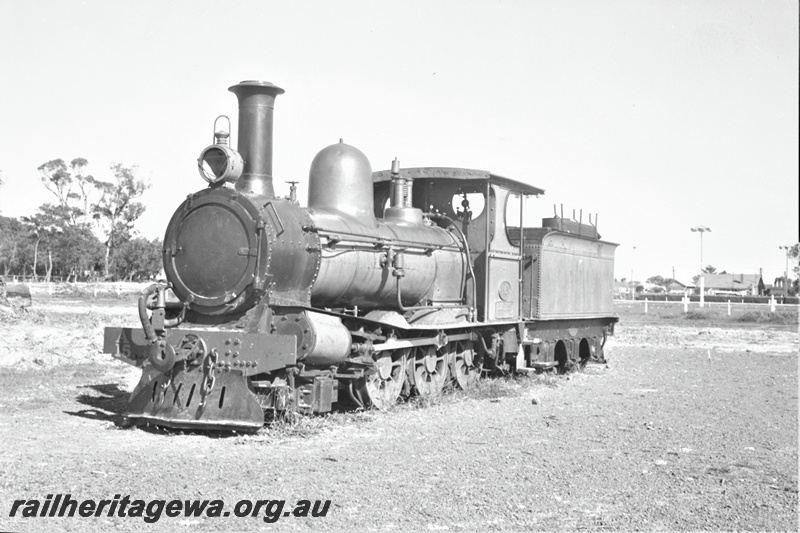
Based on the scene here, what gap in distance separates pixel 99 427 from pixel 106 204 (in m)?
53.0

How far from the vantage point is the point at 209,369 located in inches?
329

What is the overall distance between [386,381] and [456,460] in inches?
128

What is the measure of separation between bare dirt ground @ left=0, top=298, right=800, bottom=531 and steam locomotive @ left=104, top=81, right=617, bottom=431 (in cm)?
42

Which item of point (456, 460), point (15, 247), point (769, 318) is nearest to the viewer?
point (456, 460)

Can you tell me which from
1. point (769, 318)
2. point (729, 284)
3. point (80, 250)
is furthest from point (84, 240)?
point (729, 284)

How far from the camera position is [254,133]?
935 cm

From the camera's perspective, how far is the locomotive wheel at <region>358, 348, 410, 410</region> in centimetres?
987

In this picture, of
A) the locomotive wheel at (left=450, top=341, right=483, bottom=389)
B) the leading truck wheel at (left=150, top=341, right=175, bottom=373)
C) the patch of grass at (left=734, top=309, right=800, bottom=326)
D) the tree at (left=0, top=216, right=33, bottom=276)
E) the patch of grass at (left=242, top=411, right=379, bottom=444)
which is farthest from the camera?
the tree at (left=0, top=216, right=33, bottom=276)

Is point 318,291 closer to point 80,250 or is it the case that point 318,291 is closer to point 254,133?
point 254,133

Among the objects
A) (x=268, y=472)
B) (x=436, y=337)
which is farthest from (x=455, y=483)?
(x=436, y=337)

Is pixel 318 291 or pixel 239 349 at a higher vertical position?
pixel 318 291

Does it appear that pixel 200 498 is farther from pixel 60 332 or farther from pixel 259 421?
pixel 60 332

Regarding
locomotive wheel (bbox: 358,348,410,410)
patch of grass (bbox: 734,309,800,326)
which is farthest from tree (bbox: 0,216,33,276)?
locomotive wheel (bbox: 358,348,410,410)

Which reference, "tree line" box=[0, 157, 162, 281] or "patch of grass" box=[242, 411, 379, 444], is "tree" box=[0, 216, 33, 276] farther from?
"patch of grass" box=[242, 411, 379, 444]
